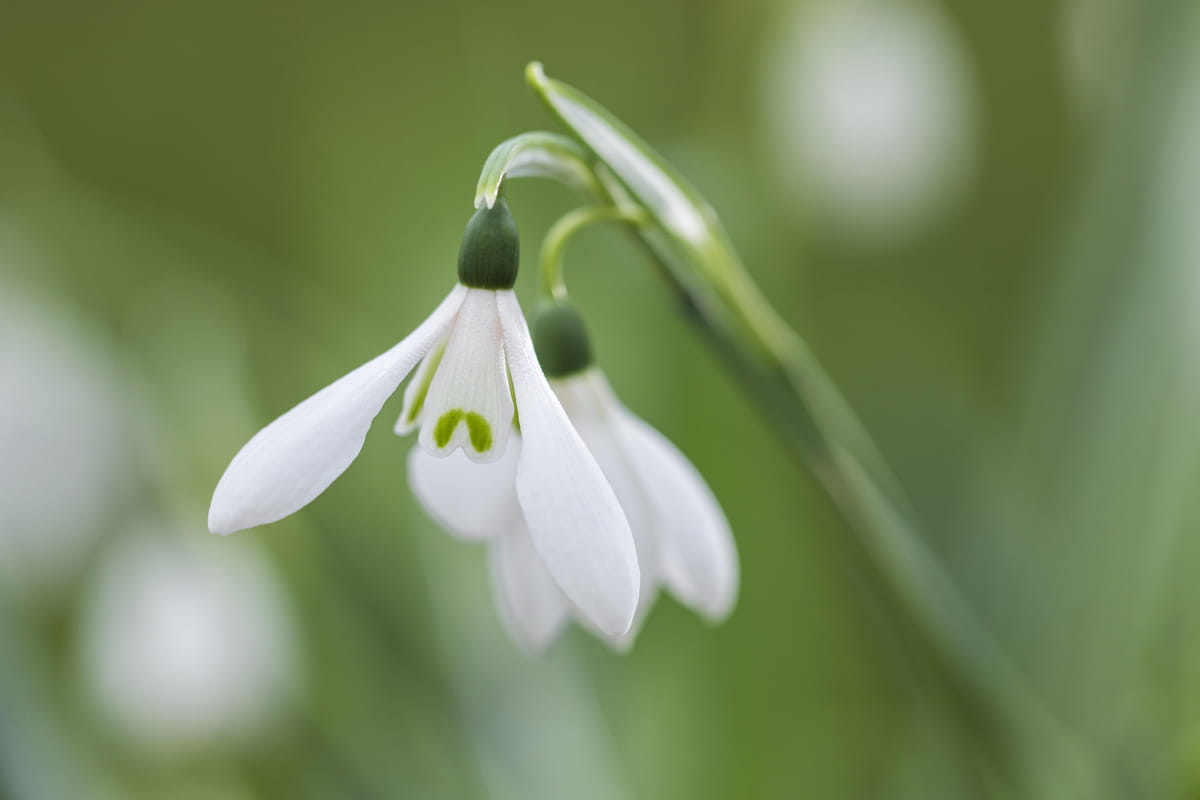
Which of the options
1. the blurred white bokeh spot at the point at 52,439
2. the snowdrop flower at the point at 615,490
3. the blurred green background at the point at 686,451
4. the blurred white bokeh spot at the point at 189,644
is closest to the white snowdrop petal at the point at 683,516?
the snowdrop flower at the point at 615,490

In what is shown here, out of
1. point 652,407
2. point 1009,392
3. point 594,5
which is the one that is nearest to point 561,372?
point 652,407

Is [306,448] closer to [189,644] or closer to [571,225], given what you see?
[571,225]

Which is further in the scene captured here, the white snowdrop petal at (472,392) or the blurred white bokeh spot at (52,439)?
the blurred white bokeh spot at (52,439)

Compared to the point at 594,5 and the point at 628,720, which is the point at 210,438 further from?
the point at 594,5

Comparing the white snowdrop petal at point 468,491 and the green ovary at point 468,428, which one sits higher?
the green ovary at point 468,428

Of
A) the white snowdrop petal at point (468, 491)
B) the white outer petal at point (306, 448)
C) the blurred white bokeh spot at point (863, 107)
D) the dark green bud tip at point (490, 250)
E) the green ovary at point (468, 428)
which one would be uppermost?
the blurred white bokeh spot at point (863, 107)

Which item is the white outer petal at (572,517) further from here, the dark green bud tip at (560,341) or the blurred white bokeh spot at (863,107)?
the blurred white bokeh spot at (863,107)

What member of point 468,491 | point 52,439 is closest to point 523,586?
point 468,491
